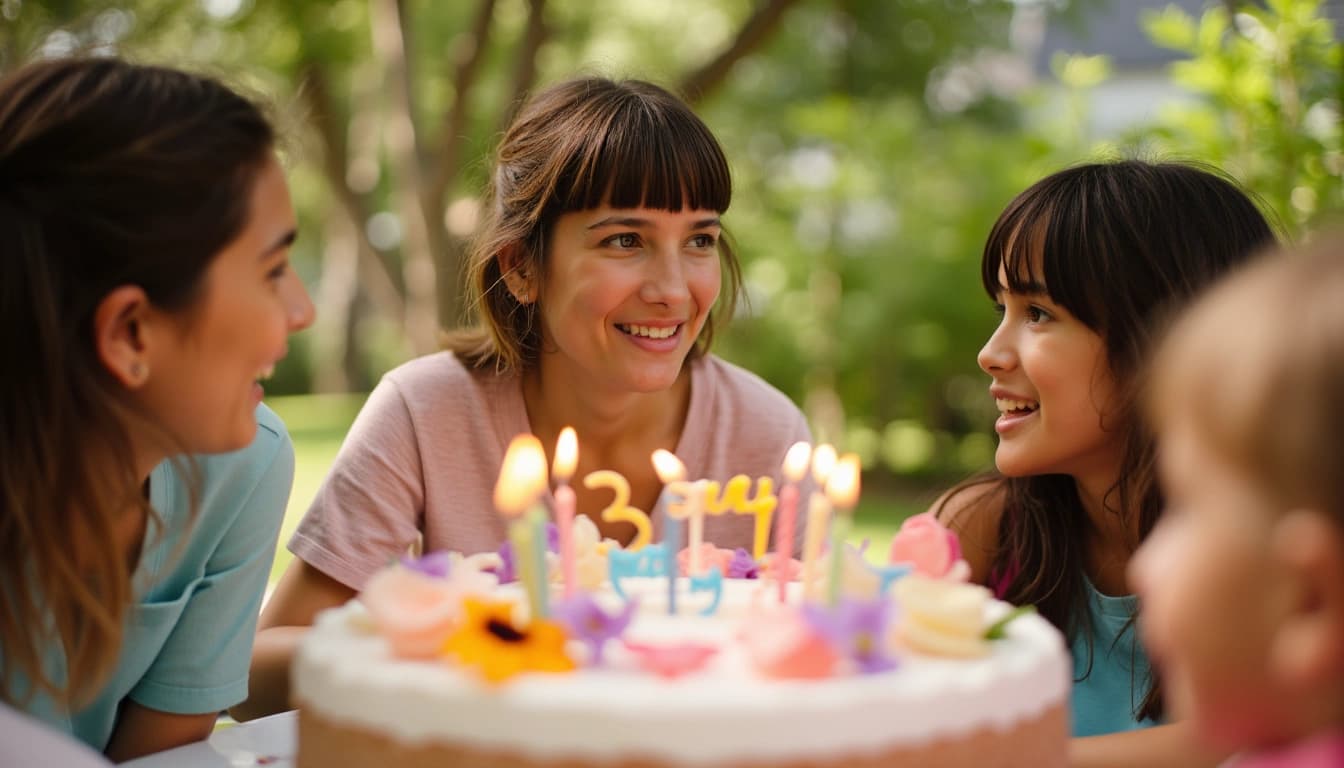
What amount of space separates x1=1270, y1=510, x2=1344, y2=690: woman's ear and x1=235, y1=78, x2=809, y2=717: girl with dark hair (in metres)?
1.84

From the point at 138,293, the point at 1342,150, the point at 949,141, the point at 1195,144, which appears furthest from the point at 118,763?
the point at 949,141

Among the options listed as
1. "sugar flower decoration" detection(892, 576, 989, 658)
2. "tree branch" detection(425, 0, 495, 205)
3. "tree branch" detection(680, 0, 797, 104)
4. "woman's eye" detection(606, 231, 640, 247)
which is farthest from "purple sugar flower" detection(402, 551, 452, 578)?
"tree branch" detection(425, 0, 495, 205)

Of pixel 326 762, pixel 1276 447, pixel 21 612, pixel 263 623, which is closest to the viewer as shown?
pixel 1276 447

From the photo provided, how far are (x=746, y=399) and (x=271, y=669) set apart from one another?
1.32m

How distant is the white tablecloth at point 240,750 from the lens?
6.97 feet

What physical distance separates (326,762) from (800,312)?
7.80 m

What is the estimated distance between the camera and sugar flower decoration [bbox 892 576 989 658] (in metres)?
1.59

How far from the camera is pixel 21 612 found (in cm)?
190

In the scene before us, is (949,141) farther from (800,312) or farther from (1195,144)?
(1195,144)

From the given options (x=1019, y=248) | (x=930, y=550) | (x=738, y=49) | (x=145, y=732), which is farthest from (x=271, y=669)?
(x=738, y=49)

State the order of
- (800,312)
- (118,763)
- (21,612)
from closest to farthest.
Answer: (21,612) → (118,763) → (800,312)

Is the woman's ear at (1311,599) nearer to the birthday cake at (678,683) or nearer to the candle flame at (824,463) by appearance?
the birthday cake at (678,683)

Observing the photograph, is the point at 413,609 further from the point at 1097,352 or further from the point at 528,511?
the point at 1097,352

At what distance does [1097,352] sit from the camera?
2.56 metres
